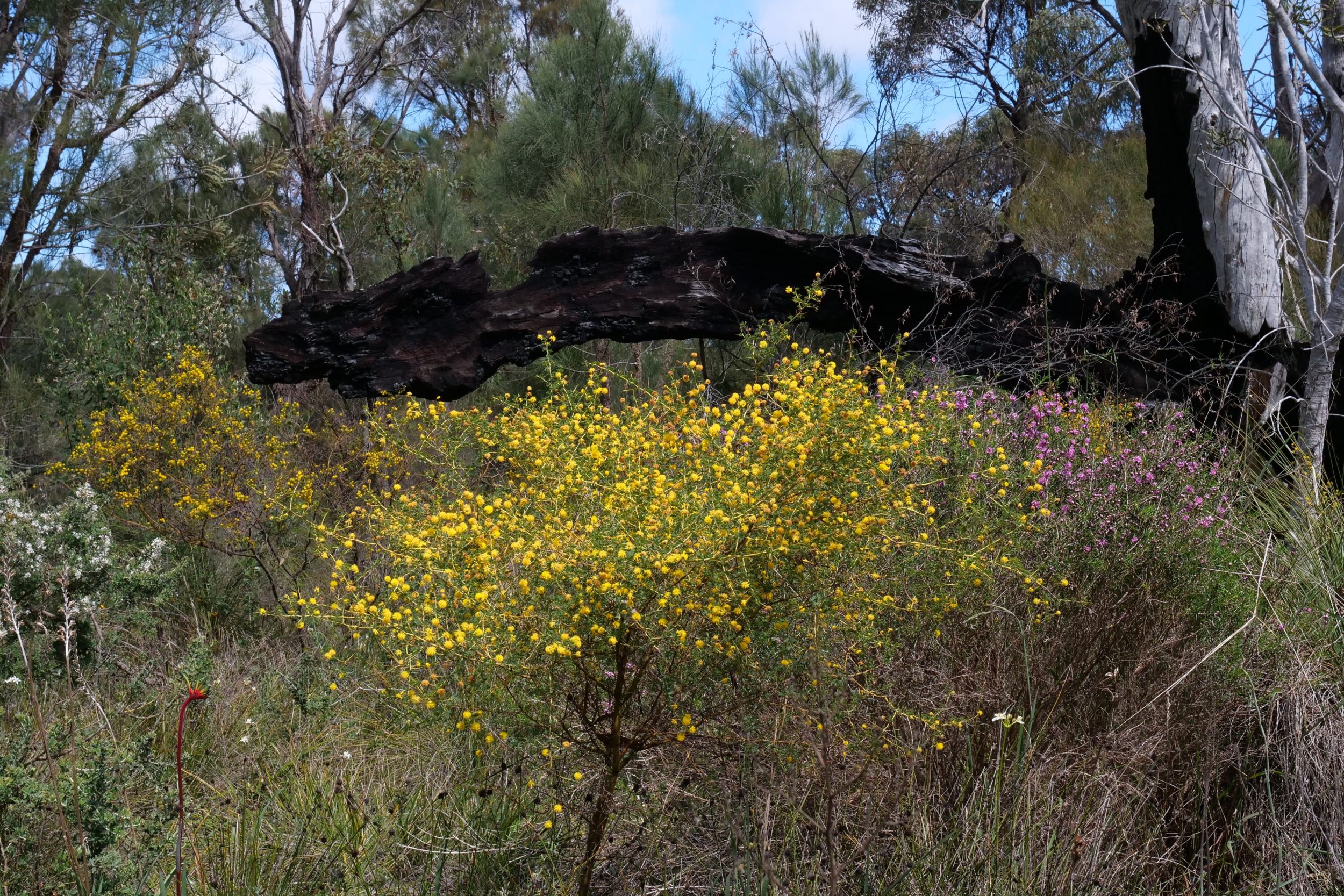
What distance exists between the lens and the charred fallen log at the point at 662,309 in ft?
19.1

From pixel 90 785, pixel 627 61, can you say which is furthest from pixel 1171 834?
pixel 627 61

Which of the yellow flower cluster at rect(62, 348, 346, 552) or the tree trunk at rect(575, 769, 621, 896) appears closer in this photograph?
the tree trunk at rect(575, 769, 621, 896)

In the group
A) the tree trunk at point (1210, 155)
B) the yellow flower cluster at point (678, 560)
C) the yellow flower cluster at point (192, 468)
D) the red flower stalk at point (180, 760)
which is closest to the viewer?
the red flower stalk at point (180, 760)

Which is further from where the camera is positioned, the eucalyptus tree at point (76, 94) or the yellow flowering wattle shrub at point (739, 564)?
the eucalyptus tree at point (76, 94)

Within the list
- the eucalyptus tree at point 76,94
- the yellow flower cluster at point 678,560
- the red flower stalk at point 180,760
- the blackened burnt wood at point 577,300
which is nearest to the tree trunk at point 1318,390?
the blackened burnt wood at point 577,300

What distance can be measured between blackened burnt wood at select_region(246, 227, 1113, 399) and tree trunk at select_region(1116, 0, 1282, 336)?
2.02 feet

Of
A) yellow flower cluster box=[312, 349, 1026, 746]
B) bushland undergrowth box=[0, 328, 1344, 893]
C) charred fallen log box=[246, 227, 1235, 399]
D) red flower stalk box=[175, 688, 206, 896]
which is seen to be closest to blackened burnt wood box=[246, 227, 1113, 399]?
charred fallen log box=[246, 227, 1235, 399]

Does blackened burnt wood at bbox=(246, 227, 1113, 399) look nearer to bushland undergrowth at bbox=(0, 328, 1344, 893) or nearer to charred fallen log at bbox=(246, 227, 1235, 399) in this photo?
charred fallen log at bbox=(246, 227, 1235, 399)

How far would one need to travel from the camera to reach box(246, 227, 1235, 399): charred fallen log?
5.84 metres

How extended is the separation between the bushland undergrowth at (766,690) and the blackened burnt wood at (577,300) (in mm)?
1881

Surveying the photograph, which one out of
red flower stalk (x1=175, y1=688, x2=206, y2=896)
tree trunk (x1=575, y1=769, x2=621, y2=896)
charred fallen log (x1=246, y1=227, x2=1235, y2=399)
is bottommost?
tree trunk (x1=575, y1=769, x2=621, y2=896)

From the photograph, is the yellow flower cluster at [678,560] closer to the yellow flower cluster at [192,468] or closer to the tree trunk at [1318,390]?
the tree trunk at [1318,390]

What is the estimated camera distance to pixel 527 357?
5.97m

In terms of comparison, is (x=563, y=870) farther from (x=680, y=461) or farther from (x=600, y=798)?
(x=680, y=461)
